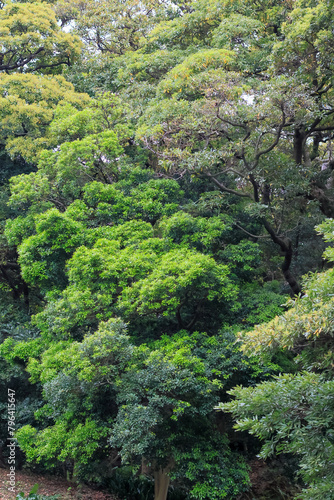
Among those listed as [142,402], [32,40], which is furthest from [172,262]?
[32,40]

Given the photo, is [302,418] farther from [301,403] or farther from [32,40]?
[32,40]

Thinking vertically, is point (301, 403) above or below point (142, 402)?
above

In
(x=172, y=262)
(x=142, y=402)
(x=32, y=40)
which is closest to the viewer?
(x=142, y=402)

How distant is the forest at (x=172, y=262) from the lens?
8508 millimetres

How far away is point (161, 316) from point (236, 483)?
3.84 m

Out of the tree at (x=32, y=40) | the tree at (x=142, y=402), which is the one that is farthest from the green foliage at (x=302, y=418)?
the tree at (x=32, y=40)

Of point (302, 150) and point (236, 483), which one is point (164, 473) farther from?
point (302, 150)

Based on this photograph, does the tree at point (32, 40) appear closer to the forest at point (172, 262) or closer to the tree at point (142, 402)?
the forest at point (172, 262)

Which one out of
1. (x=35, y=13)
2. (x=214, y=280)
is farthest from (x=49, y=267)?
(x=35, y=13)

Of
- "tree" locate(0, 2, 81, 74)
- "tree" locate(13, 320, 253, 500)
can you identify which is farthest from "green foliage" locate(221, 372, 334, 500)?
"tree" locate(0, 2, 81, 74)

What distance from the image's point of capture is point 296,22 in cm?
1100

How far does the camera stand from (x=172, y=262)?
9.73 meters

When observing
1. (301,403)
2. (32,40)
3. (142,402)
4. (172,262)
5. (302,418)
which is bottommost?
(142,402)

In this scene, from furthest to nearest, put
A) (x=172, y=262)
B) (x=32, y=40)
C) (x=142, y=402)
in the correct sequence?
(x=32, y=40), (x=172, y=262), (x=142, y=402)
